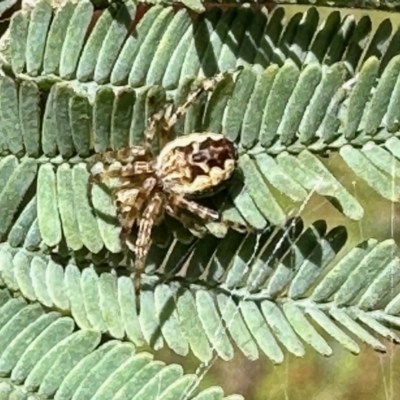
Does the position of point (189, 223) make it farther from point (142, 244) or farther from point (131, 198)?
point (131, 198)

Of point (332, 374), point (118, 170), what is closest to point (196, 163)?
point (118, 170)

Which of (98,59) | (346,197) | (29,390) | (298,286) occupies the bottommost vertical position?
(29,390)

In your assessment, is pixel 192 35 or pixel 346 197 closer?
pixel 346 197

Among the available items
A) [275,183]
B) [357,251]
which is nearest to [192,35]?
[275,183]

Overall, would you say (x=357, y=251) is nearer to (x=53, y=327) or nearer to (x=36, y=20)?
(x=53, y=327)

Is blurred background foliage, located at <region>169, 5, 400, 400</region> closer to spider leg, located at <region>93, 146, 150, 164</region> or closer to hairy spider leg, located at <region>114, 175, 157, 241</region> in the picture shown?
hairy spider leg, located at <region>114, 175, 157, 241</region>

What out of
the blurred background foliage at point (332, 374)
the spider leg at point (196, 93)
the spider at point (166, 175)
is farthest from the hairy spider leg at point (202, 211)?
the blurred background foliage at point (332, 374)
